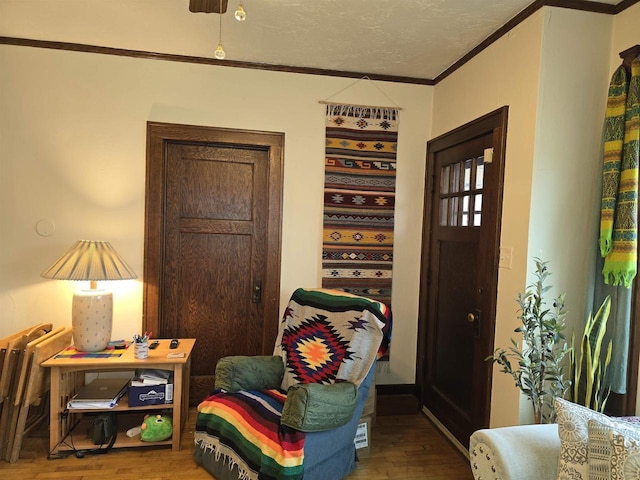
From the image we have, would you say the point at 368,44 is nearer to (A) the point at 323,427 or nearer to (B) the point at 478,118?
(B) the point at 478,118

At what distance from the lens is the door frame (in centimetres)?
286

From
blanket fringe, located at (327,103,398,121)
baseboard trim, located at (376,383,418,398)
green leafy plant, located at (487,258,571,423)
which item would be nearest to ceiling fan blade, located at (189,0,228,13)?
blanket fringe, located at (327,103,398,121)

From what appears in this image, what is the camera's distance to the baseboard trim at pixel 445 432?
2.55m

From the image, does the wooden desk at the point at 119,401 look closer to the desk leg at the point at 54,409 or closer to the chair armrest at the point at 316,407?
the desk leg at the point at 54,409

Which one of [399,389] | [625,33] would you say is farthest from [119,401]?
[625,33]

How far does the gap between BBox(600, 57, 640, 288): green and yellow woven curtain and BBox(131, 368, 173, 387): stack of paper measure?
8.18ft

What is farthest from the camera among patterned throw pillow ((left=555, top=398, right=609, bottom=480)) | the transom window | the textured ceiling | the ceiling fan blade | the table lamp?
the transom window

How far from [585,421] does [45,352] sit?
8.88 ft

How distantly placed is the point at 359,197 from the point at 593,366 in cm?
181

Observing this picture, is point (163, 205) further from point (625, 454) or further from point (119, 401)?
point (625, 454)

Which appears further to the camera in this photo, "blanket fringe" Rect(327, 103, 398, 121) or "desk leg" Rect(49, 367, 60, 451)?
"blanket fringe" Rect(327, 103, 398, 121)

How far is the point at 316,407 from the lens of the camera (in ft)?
6.39

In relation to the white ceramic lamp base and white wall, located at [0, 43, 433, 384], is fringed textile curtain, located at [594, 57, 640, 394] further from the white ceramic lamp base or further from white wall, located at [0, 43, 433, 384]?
the white ceramic lamp base

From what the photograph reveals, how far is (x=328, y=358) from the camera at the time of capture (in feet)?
7.82
